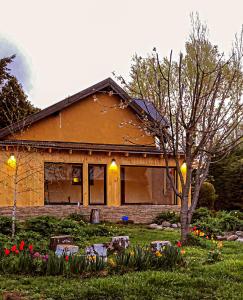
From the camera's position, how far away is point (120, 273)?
7.32 m

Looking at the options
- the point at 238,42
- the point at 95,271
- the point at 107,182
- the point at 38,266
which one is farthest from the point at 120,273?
the point at 107,182

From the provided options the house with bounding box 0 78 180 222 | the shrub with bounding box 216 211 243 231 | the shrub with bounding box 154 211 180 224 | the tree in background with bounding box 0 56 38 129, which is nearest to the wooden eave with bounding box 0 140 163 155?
the house with bounding box 0 78 180 222

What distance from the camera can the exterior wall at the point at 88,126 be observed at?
18.7 m

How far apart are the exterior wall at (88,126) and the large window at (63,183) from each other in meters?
1.13

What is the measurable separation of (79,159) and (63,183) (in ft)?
6.70

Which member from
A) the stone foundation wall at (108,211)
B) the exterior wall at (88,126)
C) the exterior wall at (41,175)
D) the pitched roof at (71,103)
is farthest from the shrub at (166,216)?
the pitched roof at (71,103)

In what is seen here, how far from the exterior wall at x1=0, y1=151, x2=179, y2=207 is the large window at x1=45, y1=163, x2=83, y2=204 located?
45cm

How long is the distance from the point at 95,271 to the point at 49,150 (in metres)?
10.9

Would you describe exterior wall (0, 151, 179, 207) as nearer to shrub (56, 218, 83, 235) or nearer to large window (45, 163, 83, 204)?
large window (45, 163, 83, 204)

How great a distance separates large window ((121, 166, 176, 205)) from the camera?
69.8 feet

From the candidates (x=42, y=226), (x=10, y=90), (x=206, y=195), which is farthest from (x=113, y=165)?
(x=10, y=90)

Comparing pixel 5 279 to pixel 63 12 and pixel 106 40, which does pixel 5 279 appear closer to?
pixel 63 12

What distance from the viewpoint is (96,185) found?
20500 mm

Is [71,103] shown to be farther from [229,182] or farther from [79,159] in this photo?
[229,182]
